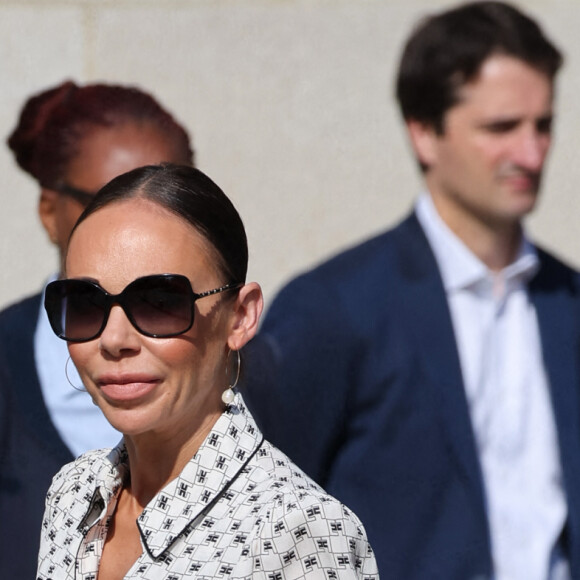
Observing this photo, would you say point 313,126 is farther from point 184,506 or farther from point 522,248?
point 184,506

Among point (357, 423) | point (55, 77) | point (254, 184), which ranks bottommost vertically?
point (357, 423)

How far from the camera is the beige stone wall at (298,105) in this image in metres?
3.92

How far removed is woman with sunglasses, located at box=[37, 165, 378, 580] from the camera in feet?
5.88

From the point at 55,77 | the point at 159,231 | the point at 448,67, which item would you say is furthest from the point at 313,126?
the point at 159,231

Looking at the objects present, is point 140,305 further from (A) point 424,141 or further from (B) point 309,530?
(A) point 424,141

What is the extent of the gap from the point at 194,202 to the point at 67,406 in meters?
1.24

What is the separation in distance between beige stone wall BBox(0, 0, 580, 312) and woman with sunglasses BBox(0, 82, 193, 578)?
56 centimetres

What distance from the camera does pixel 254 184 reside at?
13.1ft

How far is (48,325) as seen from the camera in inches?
122

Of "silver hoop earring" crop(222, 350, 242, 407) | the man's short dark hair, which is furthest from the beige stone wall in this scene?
"silver hoop earring" crop(222, 350, 242, 407)

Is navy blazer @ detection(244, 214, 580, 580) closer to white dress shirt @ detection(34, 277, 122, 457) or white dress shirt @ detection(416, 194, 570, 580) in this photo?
white dress shirt @ detection(416, 194, 570, 580)

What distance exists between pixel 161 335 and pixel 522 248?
1944 mm

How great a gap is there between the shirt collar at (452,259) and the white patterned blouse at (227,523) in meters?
1.45

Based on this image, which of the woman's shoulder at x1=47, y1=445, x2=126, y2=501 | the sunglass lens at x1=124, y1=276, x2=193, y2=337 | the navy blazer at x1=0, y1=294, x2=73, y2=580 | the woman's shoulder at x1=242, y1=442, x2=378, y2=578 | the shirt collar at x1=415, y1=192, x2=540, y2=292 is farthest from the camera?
the shirt collar at x1=415, y1=192, x2=540, y2=292
